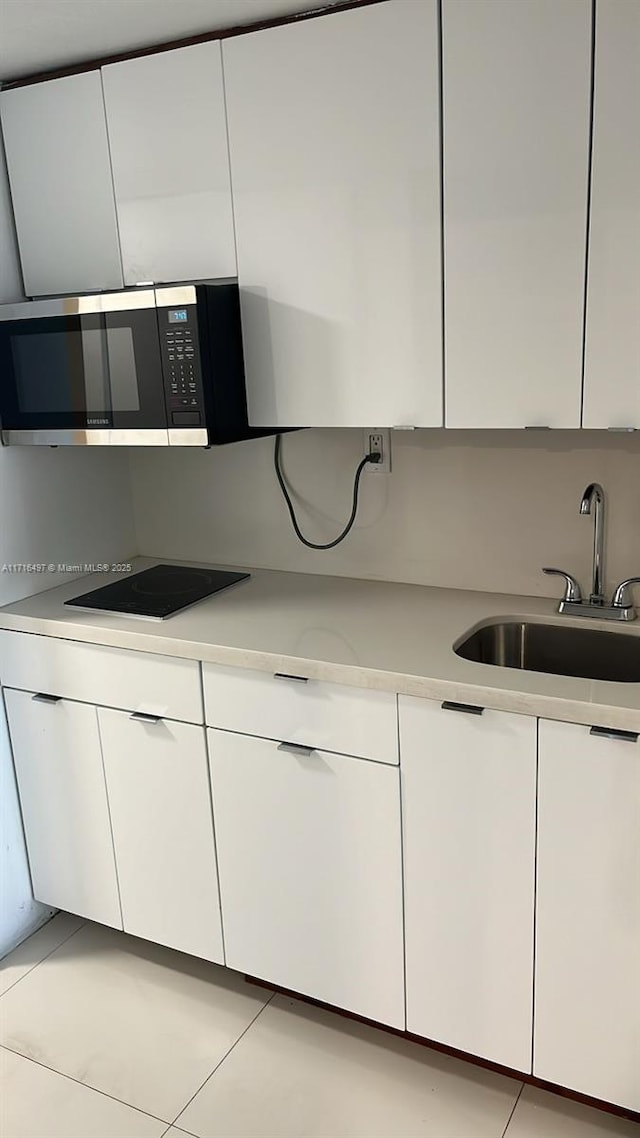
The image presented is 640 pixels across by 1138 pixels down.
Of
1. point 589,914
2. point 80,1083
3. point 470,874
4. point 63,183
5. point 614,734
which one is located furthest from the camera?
point 63,183

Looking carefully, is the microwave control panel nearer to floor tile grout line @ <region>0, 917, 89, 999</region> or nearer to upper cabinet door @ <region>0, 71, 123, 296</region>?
upper cabinet door @ <region>0, 71, 123, 296</region>

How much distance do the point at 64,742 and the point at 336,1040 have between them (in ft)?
3.08

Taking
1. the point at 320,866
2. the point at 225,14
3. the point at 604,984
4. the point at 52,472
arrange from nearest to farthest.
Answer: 1. the point at 604,984
2. the point at 225,14
3. the point at 320,866
4. the point at 52,472

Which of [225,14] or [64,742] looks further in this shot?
[64,742]

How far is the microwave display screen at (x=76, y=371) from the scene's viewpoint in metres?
2.02

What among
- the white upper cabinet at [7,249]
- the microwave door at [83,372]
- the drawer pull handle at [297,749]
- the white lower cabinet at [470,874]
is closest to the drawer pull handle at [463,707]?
the white lower cabinet at [470,874]

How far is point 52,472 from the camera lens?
2.41 m

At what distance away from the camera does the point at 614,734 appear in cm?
154

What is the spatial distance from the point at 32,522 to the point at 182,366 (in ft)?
2.32

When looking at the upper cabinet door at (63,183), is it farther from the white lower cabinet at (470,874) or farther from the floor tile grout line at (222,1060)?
the floor tile grout line at (222,1060)

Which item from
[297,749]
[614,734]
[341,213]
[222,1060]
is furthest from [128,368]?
[222,1060]

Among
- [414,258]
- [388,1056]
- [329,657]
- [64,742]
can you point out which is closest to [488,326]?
[414,258]

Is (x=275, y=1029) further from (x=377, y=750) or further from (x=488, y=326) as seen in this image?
(x=488, y=326)

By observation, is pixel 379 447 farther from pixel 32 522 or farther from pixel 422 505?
pixel 32 522
